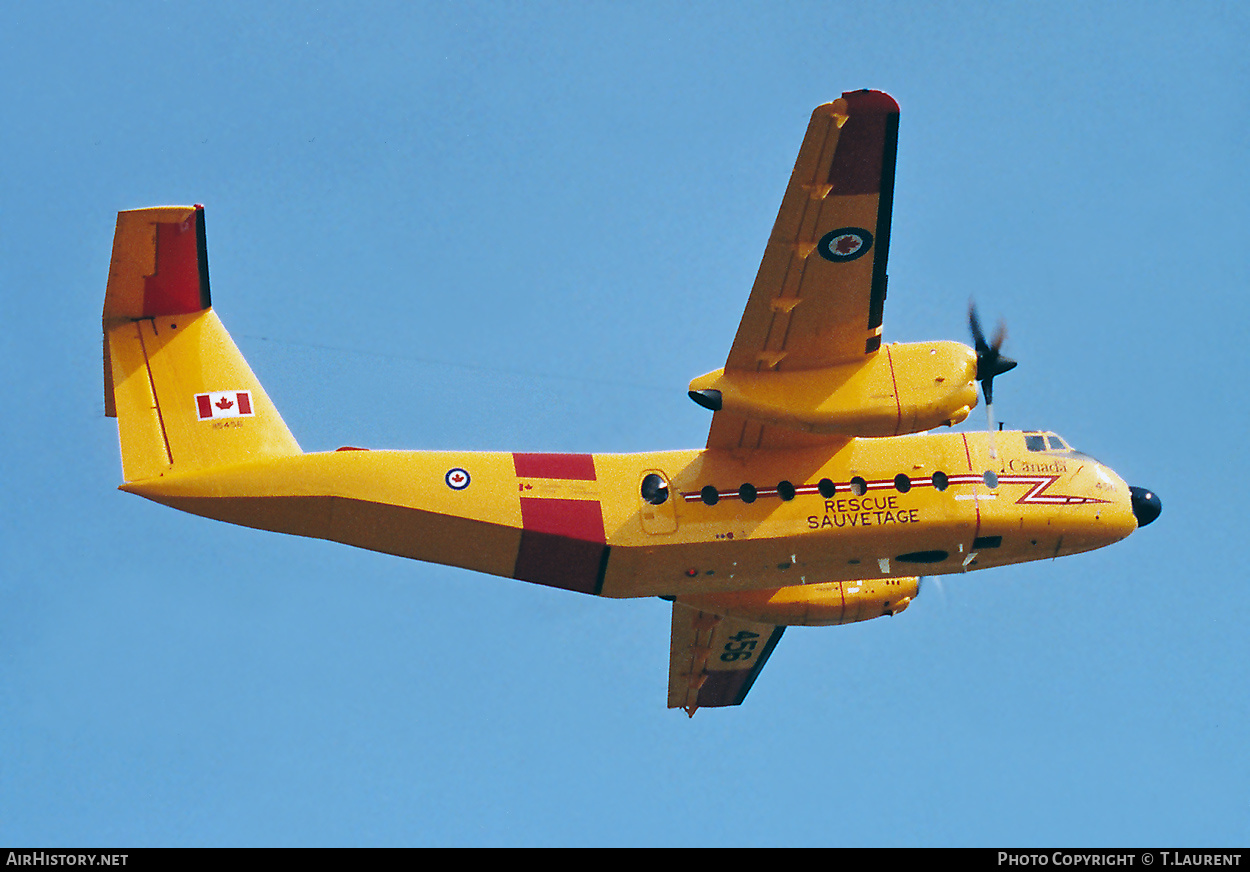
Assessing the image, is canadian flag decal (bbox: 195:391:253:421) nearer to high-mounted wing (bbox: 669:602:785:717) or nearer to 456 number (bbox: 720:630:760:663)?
high-mounted wing (bbox: 669:602:785:717)

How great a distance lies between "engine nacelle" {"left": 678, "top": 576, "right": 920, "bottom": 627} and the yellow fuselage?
2.30 meters

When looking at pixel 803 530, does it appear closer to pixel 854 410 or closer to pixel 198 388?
pixel 854 410

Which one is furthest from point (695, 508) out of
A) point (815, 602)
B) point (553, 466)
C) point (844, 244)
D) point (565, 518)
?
point (815, 602)

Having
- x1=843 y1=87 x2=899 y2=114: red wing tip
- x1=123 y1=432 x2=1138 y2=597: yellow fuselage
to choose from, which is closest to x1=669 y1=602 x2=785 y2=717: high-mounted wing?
x1=123 y1=432 x2=1138 y2=597: yellow fuselage

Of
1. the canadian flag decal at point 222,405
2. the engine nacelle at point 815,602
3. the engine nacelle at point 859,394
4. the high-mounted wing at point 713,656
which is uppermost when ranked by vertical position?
the engine nacelle at point 859,394

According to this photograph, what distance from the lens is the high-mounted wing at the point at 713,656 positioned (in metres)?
24.1

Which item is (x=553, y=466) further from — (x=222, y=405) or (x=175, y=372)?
(x=175, y=372)

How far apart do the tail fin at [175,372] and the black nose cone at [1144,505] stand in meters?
Result: 11.4

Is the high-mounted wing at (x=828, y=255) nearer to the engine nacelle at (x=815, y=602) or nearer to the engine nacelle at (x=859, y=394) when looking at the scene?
the engine nacelle at (x=859, y=394)

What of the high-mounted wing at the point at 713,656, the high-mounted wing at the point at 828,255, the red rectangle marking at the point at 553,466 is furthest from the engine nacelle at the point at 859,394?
the high-mounted wing at the point at 713,656

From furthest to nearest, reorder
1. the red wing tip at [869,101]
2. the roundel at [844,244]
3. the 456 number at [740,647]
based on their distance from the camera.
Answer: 1. the 456 number at [740,647]
2. the roundel at [844,244]
3. the red wing tip at [869,101]

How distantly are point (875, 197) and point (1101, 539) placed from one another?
6.38 metres
